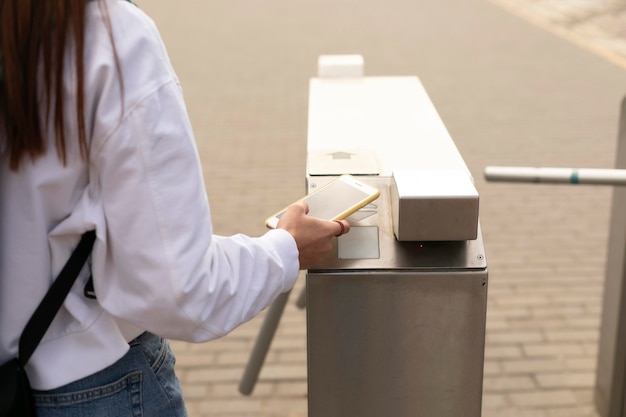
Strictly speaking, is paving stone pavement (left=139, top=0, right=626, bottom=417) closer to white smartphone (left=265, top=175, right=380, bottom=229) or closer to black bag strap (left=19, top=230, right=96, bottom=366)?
white smartphone (left=265, top=175, right=380, bottom=229)

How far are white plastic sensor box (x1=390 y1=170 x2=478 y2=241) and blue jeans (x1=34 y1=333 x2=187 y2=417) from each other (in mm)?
475

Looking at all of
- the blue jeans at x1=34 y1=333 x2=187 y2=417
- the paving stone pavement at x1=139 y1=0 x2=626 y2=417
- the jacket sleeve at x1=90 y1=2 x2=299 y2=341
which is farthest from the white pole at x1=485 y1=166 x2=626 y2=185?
the paving stone pavement at x1=139 y1=0 x2=626 y2=417

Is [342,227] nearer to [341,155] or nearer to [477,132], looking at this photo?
[341,155]

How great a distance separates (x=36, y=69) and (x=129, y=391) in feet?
1.63

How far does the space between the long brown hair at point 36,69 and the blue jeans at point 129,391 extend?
34 centimetres

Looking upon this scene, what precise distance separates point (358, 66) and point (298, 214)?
1.38 m

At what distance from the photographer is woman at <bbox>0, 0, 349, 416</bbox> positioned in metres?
0.98

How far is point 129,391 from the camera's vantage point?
1.21 meters

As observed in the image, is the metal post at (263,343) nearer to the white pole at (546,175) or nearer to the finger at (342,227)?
the finger at (342,227)

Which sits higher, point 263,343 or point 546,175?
point 546,175

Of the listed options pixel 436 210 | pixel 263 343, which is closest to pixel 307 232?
pixel 436 210

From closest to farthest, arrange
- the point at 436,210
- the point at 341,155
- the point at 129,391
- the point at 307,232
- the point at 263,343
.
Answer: the point at 129,391 < the point at 307,232 < the point at 436,210 < the point at 341,155 < the point at 263,343

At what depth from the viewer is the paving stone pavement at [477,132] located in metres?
3.14

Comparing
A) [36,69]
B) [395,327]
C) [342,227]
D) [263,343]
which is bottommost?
[263,343]
